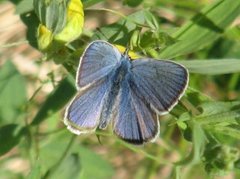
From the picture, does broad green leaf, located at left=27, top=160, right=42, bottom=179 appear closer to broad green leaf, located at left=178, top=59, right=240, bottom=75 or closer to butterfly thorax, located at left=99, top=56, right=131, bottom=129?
butterfly thorax, located at left=99, top=56, right=131, bottom=129

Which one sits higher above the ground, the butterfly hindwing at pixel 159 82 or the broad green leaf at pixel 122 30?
the butterfly hindwing at pixel 159 82

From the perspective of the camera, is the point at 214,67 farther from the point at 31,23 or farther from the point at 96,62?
the point at 31,23

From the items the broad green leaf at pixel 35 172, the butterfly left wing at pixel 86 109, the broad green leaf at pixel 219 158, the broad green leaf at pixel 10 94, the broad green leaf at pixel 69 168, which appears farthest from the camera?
the broad green leaf at pixel 10 94

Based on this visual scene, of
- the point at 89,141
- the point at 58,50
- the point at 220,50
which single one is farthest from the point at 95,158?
the point at 58,50

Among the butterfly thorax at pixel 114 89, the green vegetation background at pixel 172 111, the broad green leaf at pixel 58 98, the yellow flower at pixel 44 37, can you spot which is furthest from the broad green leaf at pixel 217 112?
the broad green leaf at pixel 58 98

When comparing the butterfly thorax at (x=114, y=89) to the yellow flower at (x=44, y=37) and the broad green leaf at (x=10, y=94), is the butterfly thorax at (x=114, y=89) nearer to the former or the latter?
the yellow flower at (x=44, y=37)

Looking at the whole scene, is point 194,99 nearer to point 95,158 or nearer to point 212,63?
point 212,63
